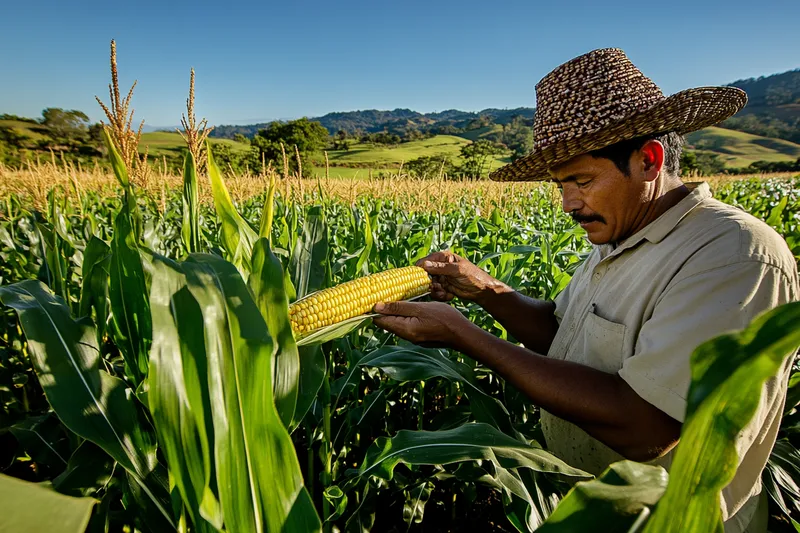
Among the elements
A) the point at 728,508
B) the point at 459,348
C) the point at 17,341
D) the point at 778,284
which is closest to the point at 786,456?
the point at 728,508

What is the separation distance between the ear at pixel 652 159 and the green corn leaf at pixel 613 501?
1.33 m

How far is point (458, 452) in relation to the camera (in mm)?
1170

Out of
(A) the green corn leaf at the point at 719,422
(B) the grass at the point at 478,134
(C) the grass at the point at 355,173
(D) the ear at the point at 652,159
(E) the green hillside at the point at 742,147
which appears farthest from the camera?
(B) the grass at the point at 478,134

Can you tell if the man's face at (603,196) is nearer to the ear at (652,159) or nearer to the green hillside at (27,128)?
the ear at (652,159)

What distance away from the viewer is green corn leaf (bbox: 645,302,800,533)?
0.54m

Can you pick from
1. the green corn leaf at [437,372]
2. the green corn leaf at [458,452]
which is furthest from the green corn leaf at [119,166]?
the green corn leaf at [458,452]

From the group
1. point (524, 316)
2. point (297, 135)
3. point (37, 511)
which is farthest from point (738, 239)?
point (297, 135)

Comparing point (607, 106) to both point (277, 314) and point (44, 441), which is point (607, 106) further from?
point (44, 441)

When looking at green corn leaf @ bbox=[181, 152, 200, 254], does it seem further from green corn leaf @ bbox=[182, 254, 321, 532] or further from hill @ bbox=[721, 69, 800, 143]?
Answer: hill @ bbox=[721, 69, 800, 143]

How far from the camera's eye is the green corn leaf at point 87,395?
3.92ft

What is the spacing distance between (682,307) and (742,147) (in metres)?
121

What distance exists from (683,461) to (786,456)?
86.8 inches

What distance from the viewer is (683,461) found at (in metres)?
0.56

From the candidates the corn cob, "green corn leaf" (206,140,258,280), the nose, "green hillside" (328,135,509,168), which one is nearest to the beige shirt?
the nose
